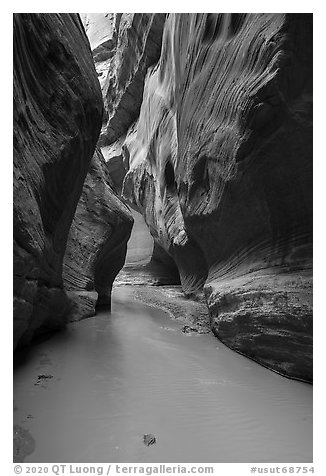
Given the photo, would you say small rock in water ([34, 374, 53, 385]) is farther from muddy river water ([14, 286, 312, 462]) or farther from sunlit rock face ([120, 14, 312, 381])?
sunlit rock face ([120, 14, 312, 381])

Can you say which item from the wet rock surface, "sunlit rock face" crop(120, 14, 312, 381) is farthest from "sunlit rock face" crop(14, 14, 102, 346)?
"sunlit rock face" crop(120, 14, 312, 381)

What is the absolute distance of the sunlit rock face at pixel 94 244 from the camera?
230 inches

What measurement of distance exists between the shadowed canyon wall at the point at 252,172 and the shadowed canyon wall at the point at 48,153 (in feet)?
6.62

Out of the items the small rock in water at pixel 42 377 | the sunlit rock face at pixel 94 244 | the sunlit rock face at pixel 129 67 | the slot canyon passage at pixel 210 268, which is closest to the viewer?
the slot canyon passage at pixel 210 268

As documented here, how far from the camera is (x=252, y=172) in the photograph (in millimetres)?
3998

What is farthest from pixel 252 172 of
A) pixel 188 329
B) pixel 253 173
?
pixel 188 329

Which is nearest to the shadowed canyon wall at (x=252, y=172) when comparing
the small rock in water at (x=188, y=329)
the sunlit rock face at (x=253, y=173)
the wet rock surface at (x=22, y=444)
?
the sunlit rock face at (x=253, y=173)

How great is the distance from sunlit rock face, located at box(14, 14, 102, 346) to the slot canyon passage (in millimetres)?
25

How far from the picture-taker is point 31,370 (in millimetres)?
3088

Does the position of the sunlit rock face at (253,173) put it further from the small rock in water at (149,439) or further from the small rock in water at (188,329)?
the small rock in water at (149,439)

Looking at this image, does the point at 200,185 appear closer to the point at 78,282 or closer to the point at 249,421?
the point at 78,282

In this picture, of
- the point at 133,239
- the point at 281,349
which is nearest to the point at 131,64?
the point at 133,239

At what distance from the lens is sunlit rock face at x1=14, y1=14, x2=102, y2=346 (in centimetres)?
272

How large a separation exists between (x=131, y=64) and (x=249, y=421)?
1464 centimetres
